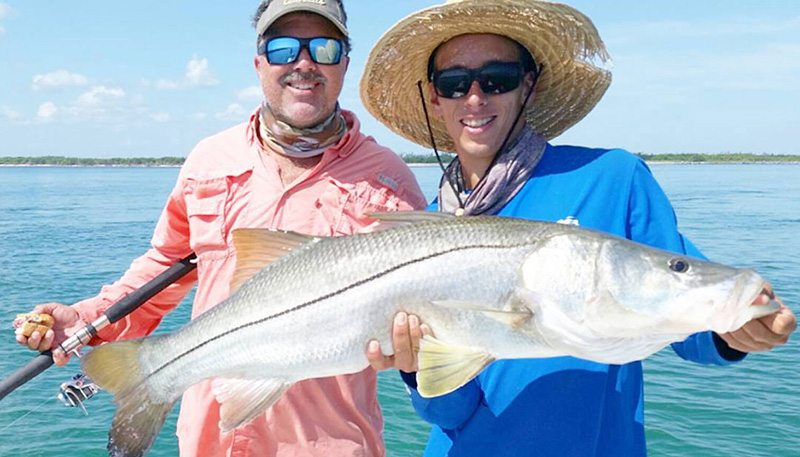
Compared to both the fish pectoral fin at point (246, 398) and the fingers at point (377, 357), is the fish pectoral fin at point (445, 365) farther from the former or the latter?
the fish pectoral fin at point (246, 398)

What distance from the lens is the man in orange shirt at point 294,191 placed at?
338cm

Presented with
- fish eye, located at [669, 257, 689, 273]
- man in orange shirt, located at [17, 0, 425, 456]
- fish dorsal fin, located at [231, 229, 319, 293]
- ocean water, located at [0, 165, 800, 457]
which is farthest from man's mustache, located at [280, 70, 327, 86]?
ocean water, located at [0, 165, 800, 457]

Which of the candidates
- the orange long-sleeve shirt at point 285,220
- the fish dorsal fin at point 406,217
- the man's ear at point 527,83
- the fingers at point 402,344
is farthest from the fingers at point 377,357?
the man's ear at point 527,83

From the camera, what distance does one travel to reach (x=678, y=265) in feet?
7.60

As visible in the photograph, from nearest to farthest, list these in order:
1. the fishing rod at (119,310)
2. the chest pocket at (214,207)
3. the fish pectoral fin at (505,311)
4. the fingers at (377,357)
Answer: the fish pectoral fin at (505,311) → the fingers at (377,357) → the chest pocket at (214,207) → the fishing rod at (119,310)

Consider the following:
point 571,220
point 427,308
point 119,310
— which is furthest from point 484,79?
point 119,310

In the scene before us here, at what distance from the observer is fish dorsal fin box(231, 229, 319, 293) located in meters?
3.00

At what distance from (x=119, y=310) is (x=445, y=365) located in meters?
2.10

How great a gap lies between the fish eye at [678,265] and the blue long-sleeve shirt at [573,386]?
13.3 inches

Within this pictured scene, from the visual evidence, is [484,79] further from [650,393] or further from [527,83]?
[650,393]

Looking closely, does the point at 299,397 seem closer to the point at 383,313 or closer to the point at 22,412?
the point at 383,313

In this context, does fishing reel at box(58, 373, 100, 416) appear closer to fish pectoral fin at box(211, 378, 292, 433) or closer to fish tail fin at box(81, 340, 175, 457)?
fish tail fin at box(81, 340, 175, 457)

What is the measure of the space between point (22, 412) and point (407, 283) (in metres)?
8.61

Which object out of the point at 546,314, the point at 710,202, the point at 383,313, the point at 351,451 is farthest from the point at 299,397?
the point at 710,202
